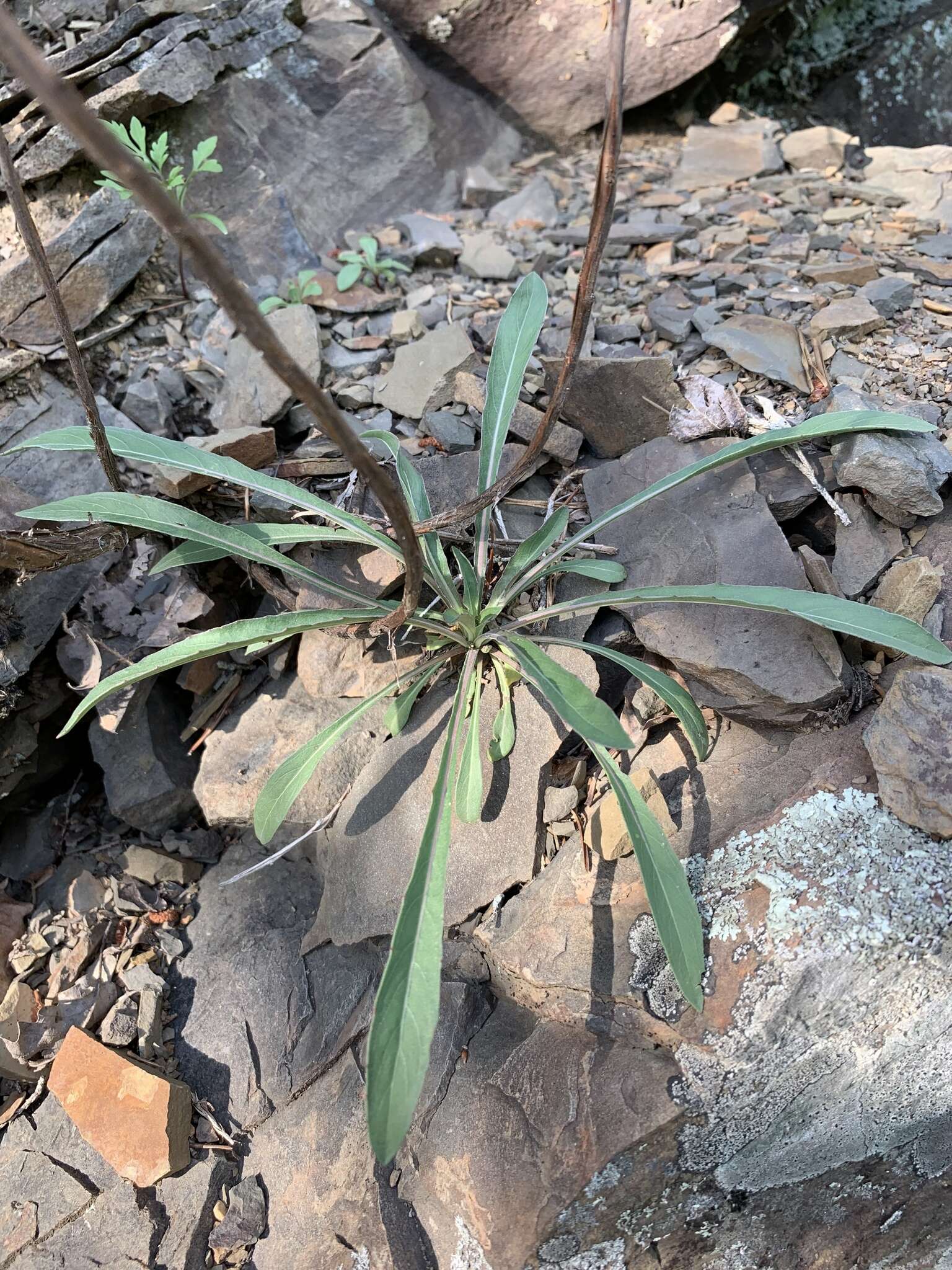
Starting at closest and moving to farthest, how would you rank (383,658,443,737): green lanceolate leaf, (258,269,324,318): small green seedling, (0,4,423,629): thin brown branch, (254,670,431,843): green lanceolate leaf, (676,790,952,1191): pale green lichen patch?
(0,4,423,629): thin brown branch, (676,790,952,1191): pale green lichen patch, (254,670,431,843): green lanceolate leaf, (383,658,443,737): green lanceolate leaf, (258,269,324,318): small green seedling

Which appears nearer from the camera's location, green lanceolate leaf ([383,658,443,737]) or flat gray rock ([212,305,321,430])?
green lanceolate leaf ([383,658,443,737])

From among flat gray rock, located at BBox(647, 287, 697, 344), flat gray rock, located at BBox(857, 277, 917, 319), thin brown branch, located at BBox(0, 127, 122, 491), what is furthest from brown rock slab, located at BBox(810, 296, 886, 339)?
thin brown branch, located at BBox(0, 127, 122, 491)

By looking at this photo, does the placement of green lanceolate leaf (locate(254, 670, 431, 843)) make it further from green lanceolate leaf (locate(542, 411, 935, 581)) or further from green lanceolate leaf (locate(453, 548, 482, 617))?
green lanceolate leaf (locate(542, 411, 935, 581))

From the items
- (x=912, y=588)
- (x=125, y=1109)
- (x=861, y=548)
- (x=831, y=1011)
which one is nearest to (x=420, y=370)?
(x=861, y=548)

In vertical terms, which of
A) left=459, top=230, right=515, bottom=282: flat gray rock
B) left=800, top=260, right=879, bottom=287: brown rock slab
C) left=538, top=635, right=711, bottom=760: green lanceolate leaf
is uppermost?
left=459, top=230, right=515, bottom=282: flat gray rock

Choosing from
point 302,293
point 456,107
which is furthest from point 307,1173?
point 456,107

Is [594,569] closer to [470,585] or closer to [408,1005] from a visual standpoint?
[470,585]
